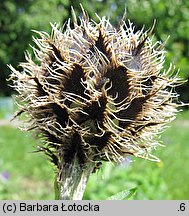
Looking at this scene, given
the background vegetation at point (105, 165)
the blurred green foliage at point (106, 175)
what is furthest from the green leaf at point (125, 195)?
the blurred green foliage at point (106, 175)

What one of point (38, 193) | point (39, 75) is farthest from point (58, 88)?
point (38, 193)

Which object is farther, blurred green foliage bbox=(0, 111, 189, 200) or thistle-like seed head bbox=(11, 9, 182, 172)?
blurred green foliage bbox=(0, 111, 189, 200)

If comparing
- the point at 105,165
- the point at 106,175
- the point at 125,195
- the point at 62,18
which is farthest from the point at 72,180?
the point at 62,18

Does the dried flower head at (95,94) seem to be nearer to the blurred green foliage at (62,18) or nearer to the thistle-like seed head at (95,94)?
the thistle-like seed head at (95,94)

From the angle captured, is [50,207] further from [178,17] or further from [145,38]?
[178,17]

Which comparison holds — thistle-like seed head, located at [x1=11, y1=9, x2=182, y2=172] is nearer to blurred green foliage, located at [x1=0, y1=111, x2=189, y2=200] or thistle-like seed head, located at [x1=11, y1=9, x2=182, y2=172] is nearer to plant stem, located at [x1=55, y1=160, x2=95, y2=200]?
plant stem, located at [x1=55, y1=160, x2=95, y2=200]

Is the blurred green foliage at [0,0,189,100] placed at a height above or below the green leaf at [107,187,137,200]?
above

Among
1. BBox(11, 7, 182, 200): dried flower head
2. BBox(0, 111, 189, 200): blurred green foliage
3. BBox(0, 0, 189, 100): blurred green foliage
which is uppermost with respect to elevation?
BBox(0, 0, 189, 100): blurred green foliage

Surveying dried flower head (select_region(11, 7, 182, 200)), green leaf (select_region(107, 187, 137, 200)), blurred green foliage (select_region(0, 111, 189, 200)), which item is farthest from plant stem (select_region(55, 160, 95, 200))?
blurred green foliage (select_region(0, 111, 189, 200))

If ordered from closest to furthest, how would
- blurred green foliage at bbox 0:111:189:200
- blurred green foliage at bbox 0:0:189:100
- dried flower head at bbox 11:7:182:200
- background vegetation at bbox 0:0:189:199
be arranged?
1. dried flower head at bbox 11:7:182:200
2. blurred green foliage at bbox 0:111:189:200
3. background vegetation at bbox 0:0:189:199
4. blurred green foliage at bbox 0:0:189:100
